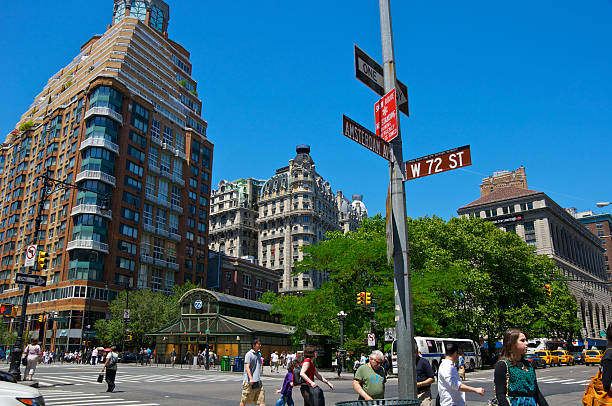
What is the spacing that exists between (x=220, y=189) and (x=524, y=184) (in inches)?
3108

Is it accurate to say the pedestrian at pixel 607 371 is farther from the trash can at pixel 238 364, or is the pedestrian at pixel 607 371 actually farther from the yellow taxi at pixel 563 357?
the yellow taxi at pixel 563 357

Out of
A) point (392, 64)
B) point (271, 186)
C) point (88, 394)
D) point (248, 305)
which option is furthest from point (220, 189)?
point (392, 64)

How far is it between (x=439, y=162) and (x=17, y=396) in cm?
707

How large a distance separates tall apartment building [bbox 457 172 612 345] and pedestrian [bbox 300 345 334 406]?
79.3 m

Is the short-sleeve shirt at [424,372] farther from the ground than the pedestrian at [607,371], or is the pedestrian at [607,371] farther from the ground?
the pedestrian at [607,371]

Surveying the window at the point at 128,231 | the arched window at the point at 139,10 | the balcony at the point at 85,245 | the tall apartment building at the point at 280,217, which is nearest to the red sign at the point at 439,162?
the balcony at the point at 85,245

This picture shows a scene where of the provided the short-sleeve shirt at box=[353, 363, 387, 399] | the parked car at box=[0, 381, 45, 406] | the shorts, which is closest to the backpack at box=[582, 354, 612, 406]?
the short-sleeve shirt at box=[353, 363, 387, 399]

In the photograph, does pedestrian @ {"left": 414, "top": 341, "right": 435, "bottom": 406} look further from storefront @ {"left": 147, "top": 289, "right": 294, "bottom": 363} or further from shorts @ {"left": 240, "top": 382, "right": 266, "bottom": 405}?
storefront @ {"left": 147, "top": 289, "right": 294, "bottom": 363}

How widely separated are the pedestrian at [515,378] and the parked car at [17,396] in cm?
662

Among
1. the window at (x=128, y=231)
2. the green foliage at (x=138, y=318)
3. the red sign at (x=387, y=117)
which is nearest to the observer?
the red sign at (x=387, y=117)

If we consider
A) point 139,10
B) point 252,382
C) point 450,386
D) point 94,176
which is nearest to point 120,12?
point 139,10

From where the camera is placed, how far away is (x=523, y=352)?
510 centimetres

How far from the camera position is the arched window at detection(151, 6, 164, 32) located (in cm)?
9669

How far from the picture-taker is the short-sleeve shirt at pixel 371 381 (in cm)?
754
